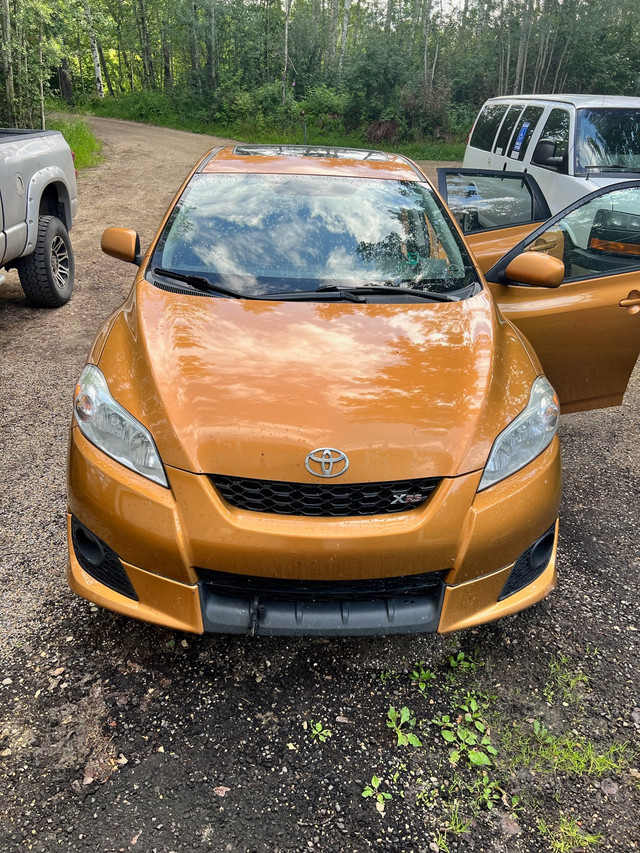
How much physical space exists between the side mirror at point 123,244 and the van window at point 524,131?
18.9 ft

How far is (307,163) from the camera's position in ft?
11.6

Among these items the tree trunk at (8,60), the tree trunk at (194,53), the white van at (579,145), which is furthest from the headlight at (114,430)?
the tree trunk at (194,53)

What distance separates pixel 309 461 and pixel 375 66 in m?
23.6

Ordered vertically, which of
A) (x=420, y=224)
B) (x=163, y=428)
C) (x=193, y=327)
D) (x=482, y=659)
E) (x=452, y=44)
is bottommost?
(x=482, y=659)

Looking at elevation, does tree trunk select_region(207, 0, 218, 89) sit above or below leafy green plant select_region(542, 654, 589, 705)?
above

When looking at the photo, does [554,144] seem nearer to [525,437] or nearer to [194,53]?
[525,437]

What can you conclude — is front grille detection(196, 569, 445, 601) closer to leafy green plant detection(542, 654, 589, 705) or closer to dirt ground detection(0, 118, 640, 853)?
dirt ground detection(0, 118, 640, 853)

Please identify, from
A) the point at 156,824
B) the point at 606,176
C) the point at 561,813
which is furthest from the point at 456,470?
the point at 606,176

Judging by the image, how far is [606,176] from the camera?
246 inches

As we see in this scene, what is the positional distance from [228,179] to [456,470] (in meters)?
2.15

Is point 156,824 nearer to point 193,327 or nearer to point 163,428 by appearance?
point 163,428

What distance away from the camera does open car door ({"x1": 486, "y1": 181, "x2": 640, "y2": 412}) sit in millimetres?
3422

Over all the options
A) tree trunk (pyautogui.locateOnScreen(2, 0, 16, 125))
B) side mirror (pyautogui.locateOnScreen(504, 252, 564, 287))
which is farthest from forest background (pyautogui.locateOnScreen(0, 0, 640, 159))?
side mirror (pyautogui.locateOnScreen(504, 252, 564, 287))

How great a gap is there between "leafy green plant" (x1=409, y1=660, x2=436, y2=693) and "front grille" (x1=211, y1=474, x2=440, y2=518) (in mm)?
723
